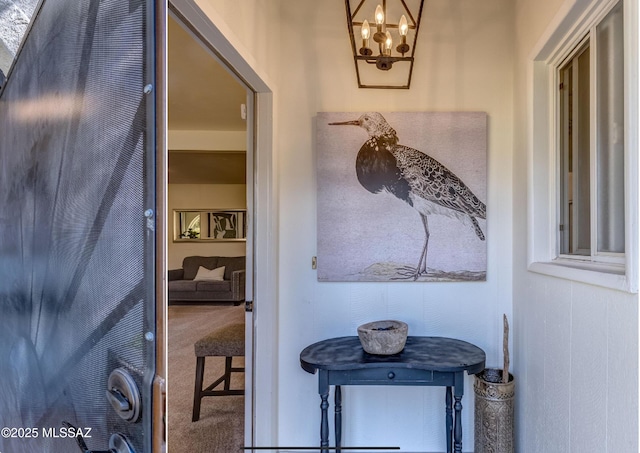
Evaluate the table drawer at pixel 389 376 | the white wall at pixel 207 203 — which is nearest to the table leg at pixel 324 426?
the table drawer at pixel 389 376

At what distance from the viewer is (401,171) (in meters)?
1.99

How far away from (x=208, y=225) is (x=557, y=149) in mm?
6531

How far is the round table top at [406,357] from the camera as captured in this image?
5.23ft

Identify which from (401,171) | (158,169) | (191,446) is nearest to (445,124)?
(401,171)

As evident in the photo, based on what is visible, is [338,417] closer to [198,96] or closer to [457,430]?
[457,430]

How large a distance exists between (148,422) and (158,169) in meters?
0.41

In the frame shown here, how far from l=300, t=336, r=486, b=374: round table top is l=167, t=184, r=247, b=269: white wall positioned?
559cm

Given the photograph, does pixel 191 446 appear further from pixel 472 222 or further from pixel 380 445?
pixel 472 222

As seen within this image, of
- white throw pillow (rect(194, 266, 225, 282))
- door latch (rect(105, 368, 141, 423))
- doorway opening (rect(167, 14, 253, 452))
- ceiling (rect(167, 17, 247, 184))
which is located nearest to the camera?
door latch (rect(105, 368, 141, 423))

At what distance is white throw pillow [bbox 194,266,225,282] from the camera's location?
652 centimetres

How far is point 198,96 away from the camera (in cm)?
342

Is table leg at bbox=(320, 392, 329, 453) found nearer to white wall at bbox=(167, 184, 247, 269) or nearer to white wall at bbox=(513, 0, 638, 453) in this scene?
white wall at bbox=(513, 0, 638, 453)

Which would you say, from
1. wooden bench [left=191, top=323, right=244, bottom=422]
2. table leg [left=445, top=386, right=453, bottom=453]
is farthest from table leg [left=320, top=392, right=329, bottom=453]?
wooden bench [left=191, top=323, right=244, bottom=422]

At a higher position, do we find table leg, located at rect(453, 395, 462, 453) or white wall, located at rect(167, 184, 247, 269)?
white wall, located at rect(167, 184, 247, 269)
